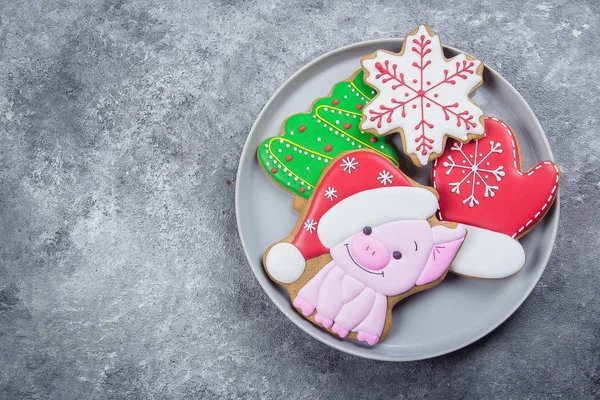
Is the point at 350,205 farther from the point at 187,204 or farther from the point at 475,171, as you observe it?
the point at 187,204

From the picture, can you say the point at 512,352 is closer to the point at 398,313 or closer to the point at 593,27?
the point at 398,313

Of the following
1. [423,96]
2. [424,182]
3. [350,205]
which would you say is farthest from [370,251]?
[423,96]

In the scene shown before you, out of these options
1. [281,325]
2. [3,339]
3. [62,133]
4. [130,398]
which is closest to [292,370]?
[281,325]

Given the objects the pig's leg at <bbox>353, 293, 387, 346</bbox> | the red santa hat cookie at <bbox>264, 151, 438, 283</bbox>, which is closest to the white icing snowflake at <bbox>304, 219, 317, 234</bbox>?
the red santa hat cookie at <bbox>264, 151, 438, 283</bbox>

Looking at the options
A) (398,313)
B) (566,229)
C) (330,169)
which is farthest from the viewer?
(566,229)

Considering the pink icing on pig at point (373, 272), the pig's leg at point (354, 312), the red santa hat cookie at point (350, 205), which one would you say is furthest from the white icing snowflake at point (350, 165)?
the pig's leg at point (354, 312)

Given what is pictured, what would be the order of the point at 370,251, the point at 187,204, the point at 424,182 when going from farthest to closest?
the point at 187,204 < the point at 424,182 < the point at 370,251

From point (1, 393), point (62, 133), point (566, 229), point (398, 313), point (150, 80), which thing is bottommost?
point (1, 393)

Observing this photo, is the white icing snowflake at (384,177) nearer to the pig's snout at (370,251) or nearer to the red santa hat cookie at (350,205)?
the red santa hat cookie at (350,205)
